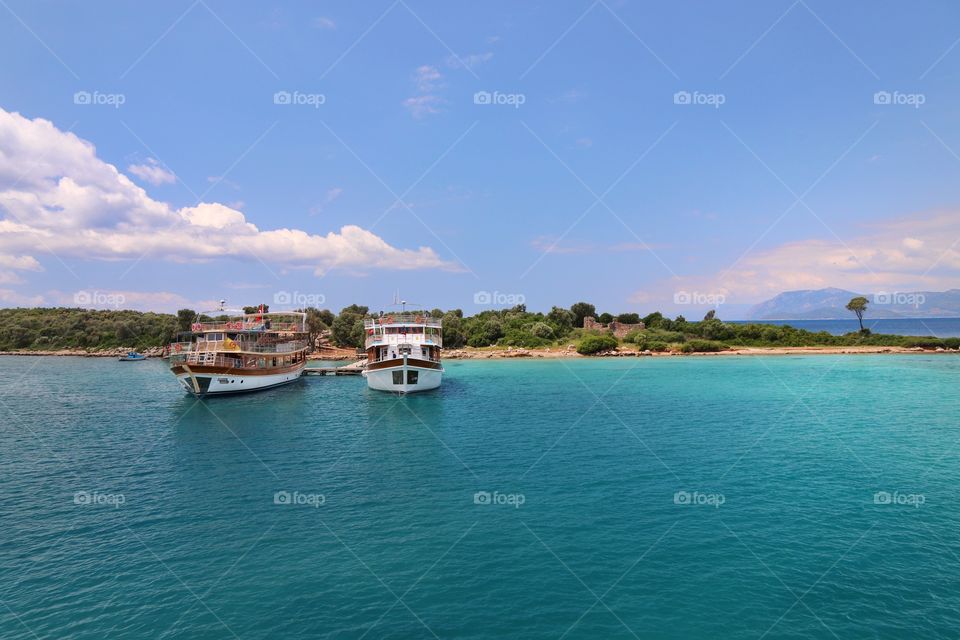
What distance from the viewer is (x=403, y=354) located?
57.9 meters

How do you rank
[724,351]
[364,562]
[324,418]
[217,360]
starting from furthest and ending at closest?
[724,351] → [217,360] → [324,418] → [364,562]

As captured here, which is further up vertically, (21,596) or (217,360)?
(217,360)

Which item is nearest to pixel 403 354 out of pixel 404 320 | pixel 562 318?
pixel 404 320

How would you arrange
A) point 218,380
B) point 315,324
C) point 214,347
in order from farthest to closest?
point 315,324, point 214,347, point 218,380

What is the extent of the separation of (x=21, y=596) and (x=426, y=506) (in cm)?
1461

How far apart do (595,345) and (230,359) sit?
266 ft

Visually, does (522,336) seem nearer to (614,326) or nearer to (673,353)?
(614,326)

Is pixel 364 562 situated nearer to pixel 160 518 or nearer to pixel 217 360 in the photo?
pixel 160 518

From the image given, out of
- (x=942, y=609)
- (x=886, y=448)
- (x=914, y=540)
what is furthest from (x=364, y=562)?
(x=886, y=448)

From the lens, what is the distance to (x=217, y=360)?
2285 inches

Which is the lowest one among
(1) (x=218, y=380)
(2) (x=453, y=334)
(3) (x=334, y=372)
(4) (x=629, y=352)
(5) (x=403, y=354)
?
(3) (x=334, y=372)

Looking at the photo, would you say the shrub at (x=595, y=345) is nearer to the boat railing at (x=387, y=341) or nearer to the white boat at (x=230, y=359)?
the boat railing at (x=387, y=341)

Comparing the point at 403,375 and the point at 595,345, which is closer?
the point at 403,375

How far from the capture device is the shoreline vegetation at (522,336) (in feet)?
375
